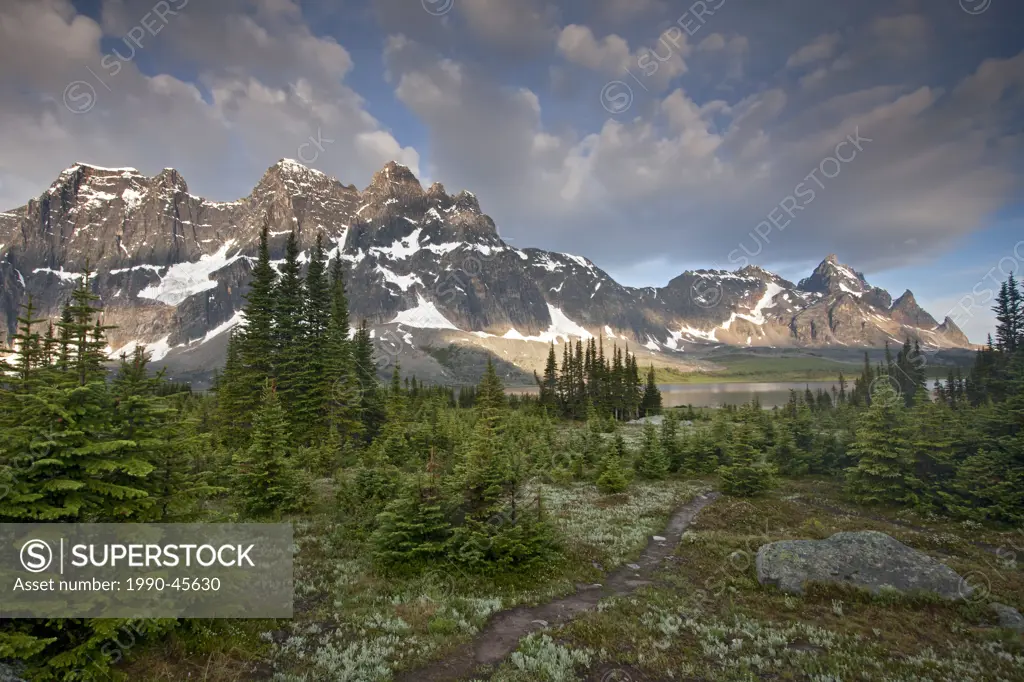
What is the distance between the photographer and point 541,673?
8.98 m

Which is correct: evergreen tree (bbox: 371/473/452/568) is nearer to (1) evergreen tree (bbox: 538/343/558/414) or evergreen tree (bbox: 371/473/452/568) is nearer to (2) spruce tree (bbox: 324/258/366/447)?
(2) spruce tree (bbox: 324/258/366/447)

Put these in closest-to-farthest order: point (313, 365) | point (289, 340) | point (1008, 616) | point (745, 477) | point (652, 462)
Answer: point (1008, 616)
point (745, 477)
point (652, 462)
point (313, 365)
point (289, 340)

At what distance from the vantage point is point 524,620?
11.7 metres

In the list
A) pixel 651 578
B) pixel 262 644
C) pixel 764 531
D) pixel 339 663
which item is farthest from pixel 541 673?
pixel 764 531

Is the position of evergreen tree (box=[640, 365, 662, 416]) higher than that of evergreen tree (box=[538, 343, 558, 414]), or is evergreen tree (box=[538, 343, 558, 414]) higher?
evergreen tree (box=[538, 343, 558, 414])

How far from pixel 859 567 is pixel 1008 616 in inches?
122

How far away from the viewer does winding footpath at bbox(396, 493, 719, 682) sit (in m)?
9.20

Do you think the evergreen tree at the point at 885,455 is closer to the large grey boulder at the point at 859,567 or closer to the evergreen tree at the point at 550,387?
the large grey boulder at the point at 859,567

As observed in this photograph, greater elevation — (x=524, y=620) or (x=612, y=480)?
(x=524, y=620)

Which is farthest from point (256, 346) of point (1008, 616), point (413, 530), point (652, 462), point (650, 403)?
point (650, 403)

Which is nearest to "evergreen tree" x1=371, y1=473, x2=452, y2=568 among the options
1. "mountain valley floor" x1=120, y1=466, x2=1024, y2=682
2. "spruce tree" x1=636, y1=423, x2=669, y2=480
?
"mountain valley floor" x1=120, y1=466, x2=1024, y2=682

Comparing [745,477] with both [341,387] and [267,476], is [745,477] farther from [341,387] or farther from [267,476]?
[341,387]

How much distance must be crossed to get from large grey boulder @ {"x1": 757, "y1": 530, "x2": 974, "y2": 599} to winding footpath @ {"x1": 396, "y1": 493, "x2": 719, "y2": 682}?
4.17 m

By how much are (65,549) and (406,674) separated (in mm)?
6557
